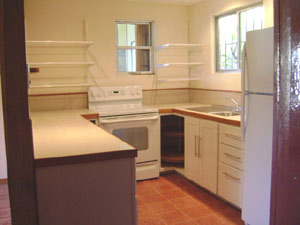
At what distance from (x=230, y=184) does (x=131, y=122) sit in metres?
1.34

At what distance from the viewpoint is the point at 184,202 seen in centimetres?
320

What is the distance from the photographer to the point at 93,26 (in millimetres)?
4066

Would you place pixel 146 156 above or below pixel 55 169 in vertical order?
below

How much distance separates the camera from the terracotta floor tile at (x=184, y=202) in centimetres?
310

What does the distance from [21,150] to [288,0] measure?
1265mm

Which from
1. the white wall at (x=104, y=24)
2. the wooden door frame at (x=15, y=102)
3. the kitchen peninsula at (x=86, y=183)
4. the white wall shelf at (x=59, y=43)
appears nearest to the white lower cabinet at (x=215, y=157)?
the white wall at (x=104, y=24)

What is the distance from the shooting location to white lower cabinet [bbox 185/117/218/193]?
10.4 ft

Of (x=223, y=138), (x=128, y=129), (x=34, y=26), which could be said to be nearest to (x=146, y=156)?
(x=128, y=129)

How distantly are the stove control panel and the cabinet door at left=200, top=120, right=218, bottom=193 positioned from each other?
1.21 meters

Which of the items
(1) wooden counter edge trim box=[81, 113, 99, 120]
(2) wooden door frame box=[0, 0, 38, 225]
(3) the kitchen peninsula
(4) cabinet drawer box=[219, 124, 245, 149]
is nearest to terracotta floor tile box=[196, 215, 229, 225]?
(4) cabinet drawer box=[219, 124, 245, 149]

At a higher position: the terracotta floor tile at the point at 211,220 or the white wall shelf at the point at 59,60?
the white wall shelf at the point at 59,60

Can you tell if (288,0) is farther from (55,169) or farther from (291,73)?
(55,169)

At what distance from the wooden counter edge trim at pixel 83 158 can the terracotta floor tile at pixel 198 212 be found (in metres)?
1.44

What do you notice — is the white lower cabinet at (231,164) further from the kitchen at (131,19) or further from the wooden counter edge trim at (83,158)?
the wooden counter edge trim at (83,158)
